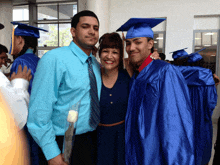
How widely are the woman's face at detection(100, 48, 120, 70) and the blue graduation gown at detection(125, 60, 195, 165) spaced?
348 mm

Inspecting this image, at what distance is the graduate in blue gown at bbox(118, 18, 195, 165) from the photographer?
1.20 meters

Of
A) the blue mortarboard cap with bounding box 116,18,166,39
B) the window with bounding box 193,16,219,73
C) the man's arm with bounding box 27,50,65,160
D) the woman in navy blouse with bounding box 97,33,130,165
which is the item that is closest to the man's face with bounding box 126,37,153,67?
the blue mortarboard cap with bounding box 116,18,166,39

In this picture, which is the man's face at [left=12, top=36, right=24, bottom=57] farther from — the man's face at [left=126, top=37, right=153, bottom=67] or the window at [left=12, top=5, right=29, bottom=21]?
the window at [left=12, top=5, right=29, bottom=21]

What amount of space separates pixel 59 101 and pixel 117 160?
720 mm

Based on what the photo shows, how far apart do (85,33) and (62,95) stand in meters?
0.56

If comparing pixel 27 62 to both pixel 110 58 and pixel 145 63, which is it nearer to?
pixel 110 58

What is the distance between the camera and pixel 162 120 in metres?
1.23

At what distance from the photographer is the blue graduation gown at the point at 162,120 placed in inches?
47.1

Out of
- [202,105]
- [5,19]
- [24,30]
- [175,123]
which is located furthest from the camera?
[5,19]

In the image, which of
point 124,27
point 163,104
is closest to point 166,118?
point 163,104

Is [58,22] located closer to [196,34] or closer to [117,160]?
[196,34]

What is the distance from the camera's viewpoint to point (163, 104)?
1.24 m

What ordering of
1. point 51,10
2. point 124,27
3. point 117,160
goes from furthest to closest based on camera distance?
point 51,10 < point 124,27 < point 117,160

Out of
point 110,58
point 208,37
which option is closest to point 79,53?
point 110,58
